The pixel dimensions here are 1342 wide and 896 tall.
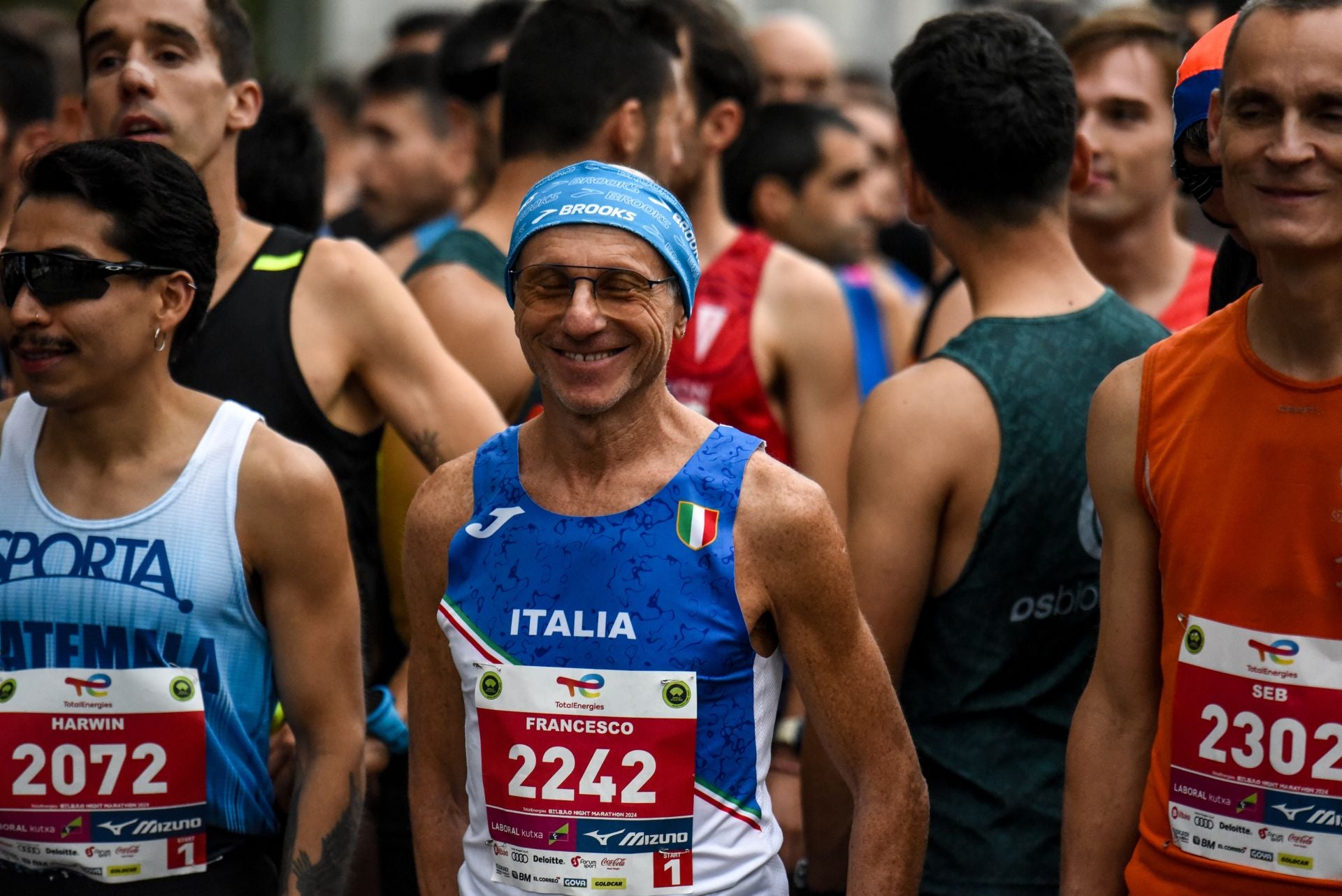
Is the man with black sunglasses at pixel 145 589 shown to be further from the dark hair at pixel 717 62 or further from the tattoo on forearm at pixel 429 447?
the dark hair at pixel 717 62

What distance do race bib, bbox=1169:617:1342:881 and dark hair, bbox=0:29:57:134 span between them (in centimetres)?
557

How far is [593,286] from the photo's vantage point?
10.1ft

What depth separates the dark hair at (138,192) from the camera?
354 centimetres

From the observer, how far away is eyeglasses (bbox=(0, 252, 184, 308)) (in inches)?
137

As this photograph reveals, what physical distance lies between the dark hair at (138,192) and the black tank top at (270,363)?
401 millimetres

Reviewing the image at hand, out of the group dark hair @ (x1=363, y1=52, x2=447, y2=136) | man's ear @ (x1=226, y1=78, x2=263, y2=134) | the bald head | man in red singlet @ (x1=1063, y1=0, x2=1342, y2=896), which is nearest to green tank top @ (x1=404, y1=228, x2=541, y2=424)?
man's ear @ (x1=226, y1=78, x2=263, y2=134)

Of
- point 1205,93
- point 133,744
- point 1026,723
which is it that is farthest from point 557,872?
point 1205,93

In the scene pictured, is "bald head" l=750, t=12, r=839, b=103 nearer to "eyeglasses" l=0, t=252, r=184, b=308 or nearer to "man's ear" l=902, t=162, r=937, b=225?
"man's ear" l=902, t=162, r=937, b=225

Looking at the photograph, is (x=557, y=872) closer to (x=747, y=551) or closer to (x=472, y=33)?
(x=747, y=551)

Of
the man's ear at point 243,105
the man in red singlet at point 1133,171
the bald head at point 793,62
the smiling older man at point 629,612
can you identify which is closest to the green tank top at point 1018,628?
the smiling older man at point 629,612

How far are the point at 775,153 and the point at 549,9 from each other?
298 centimetres

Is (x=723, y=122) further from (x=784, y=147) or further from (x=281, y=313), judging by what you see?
(x=281, y=313)

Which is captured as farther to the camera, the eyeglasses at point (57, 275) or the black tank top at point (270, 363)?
the black tank top at point (270, 363)

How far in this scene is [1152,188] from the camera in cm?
549
